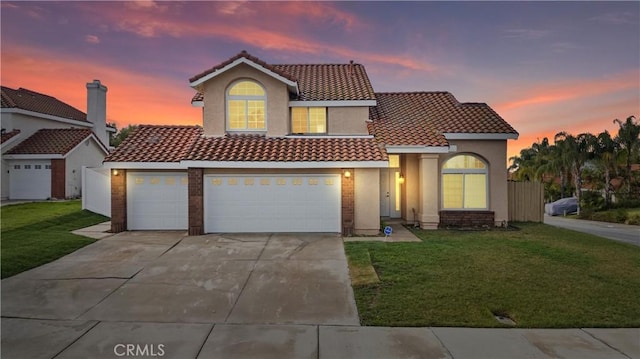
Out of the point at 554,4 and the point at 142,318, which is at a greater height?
the point at 554,4

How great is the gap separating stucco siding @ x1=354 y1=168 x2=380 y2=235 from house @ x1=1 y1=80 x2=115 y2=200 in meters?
20.3

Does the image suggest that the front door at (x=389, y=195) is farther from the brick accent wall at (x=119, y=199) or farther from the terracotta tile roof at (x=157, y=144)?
the brick accent wall at (x=119, y=199)

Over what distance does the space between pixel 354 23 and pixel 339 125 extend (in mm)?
4902

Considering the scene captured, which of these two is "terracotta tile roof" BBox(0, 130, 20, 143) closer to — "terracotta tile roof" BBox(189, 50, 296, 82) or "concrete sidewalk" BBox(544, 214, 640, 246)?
"terracotta tile roof" BBox(189, 50, 296, 82)

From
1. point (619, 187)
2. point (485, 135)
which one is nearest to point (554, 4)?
point (485, 135)

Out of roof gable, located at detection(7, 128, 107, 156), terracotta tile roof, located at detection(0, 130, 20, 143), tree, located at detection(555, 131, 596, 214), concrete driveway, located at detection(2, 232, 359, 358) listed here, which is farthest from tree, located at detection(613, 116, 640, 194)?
terracotta tile roof, located at detection(0, 130, 20, 143)

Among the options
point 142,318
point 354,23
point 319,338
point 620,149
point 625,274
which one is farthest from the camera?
point 620,149

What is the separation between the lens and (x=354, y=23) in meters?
15.4

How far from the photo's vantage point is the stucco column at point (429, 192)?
13.6m

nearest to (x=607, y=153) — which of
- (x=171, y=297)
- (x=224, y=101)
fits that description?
(x=224, y=101)

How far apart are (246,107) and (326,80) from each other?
4.40 m

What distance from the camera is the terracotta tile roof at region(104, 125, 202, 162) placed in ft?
41.8

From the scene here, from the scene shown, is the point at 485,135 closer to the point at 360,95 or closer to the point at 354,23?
the point at 360,95

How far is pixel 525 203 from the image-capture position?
15930 millimetres
